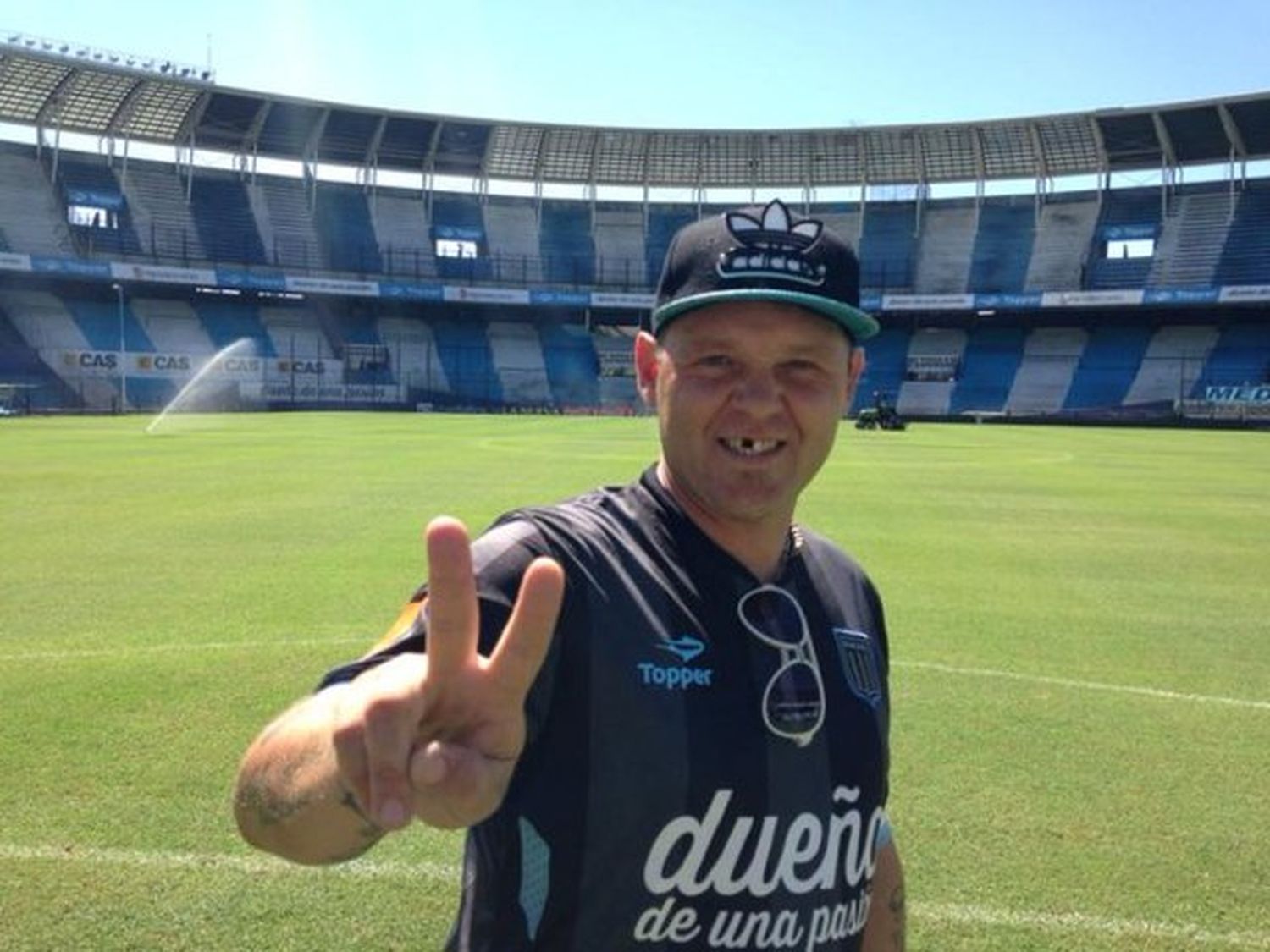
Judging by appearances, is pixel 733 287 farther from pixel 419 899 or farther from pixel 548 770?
pixel 419 899

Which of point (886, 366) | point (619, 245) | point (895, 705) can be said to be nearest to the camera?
point (895, 705)

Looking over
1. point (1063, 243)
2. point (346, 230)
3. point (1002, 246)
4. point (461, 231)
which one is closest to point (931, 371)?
point (1002, 246)

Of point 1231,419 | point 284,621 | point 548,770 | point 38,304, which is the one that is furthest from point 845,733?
point 38,304

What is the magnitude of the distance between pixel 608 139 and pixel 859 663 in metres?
69.7

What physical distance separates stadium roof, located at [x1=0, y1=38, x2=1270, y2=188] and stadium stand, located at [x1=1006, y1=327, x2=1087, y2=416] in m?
9.98

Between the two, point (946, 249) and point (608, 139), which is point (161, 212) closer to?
point (608, 139)

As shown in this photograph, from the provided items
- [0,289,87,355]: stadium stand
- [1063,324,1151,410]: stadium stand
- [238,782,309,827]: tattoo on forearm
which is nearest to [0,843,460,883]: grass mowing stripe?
[238,782,309,827]: tattoo on forearm

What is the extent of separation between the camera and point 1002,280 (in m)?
64.8

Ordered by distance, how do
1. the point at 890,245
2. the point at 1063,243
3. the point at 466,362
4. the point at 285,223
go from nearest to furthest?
the point at 1063,243
the point at 285,223
the point at 890,245
the point at 466,362

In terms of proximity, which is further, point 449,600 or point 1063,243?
point 1063,243

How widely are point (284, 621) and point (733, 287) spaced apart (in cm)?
668

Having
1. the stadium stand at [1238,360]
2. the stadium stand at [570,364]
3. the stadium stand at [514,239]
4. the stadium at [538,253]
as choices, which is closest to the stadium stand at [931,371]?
the stadium at [538,253]

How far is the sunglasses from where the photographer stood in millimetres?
1942

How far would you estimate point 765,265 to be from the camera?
204 centimetres
